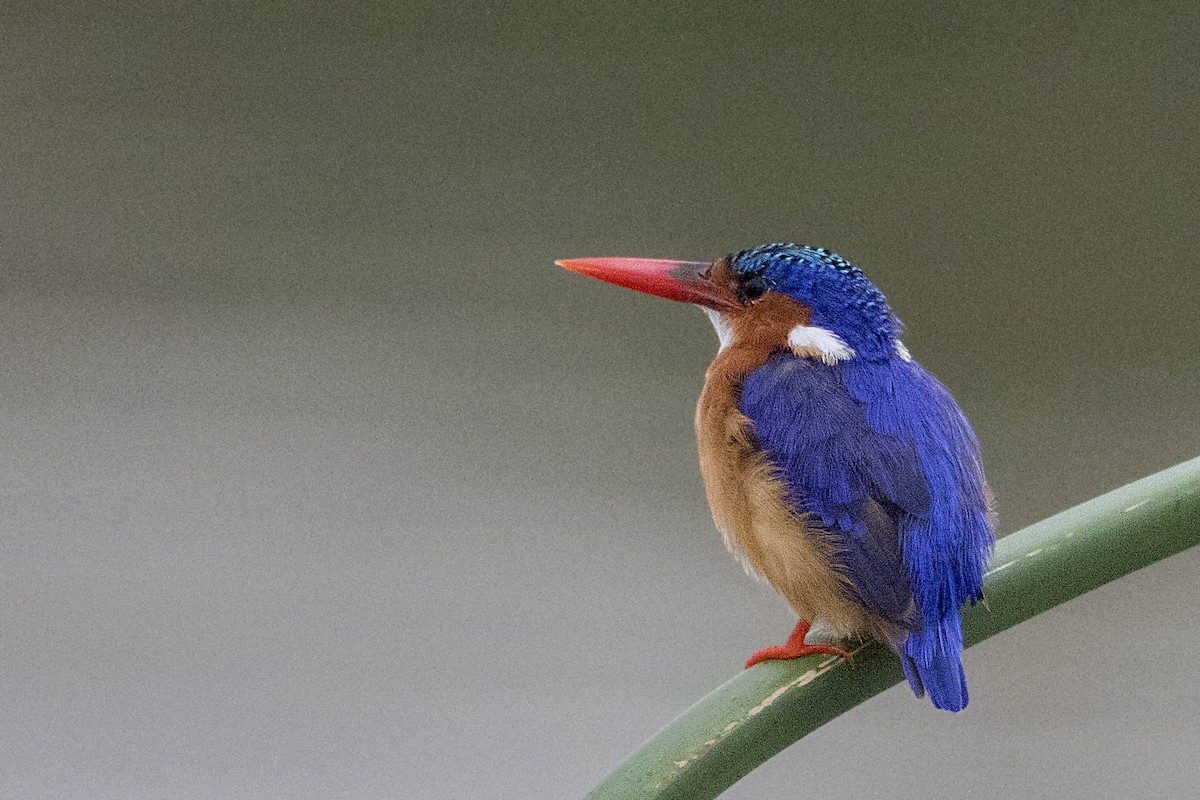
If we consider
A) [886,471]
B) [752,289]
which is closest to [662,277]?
[752,289]

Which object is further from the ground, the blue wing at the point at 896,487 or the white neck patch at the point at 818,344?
the white neck patch at the point at 818,344

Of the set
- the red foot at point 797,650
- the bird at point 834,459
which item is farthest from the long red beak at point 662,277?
the red foot at point 797,650

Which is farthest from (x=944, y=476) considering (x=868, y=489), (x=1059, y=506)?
(x=1059, y=506)

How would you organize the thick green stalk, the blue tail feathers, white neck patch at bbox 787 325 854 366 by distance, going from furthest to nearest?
white neck patch at bbox 787 325 854 366, the blue tail feathers, the thick green stalk

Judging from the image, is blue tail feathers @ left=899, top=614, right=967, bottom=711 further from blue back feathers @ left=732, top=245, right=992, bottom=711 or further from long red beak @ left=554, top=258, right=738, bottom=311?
long red beak @ left=554, top=258, right=738, bottom=311

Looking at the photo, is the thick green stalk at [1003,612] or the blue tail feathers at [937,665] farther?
the blue tail feathers at [937,665]

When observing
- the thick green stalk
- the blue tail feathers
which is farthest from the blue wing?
the thick green stalk

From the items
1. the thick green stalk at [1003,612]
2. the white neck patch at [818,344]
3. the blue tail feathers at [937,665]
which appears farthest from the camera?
the white neck patch at [818,344]

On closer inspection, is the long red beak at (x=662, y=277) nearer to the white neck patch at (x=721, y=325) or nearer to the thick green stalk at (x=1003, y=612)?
the white neck patch at (x=721, y=325)

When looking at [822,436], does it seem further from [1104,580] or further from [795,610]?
[1104,580]
